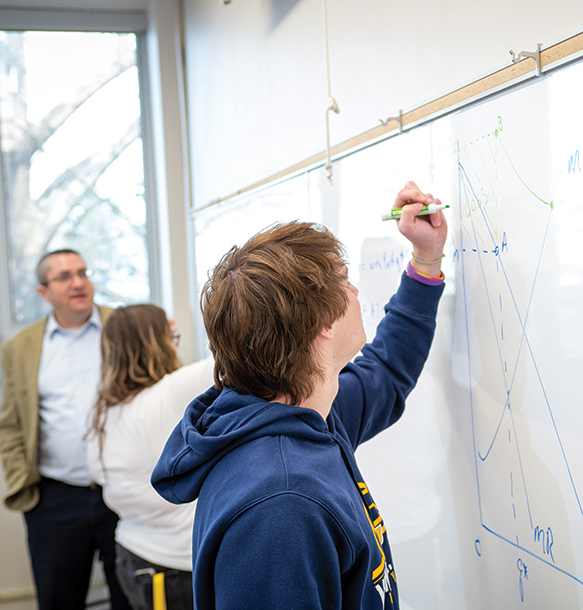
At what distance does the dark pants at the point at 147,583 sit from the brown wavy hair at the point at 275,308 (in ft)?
3.06

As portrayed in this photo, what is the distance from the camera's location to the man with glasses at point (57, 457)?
2.33 metres

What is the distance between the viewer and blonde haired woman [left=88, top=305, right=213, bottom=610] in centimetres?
159

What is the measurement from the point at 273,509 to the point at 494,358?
49 cm

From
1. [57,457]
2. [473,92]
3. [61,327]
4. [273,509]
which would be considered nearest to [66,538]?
[57,457]

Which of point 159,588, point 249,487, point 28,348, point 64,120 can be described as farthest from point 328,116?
point 64,120

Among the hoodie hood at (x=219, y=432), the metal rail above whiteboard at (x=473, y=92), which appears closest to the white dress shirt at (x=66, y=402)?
the metal rail above whiteboard at (x=473, y=92)

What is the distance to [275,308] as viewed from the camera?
32.3 inches

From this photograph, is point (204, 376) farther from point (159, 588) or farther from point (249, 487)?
point (249, 487)

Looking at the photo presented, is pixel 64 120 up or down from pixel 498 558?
up

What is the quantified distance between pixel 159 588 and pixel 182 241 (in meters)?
1.92

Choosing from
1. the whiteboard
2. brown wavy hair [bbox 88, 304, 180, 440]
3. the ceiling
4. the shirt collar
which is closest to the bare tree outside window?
the ceiling

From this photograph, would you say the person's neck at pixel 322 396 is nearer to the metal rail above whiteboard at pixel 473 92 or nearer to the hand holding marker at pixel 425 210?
the hand holding marker at pixel 425 210

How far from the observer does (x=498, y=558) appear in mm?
1028

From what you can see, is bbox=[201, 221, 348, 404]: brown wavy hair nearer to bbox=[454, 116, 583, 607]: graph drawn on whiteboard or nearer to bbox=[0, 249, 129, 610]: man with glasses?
bbox=[454, 116, 583, 607]: graph drawn on whiteboard
